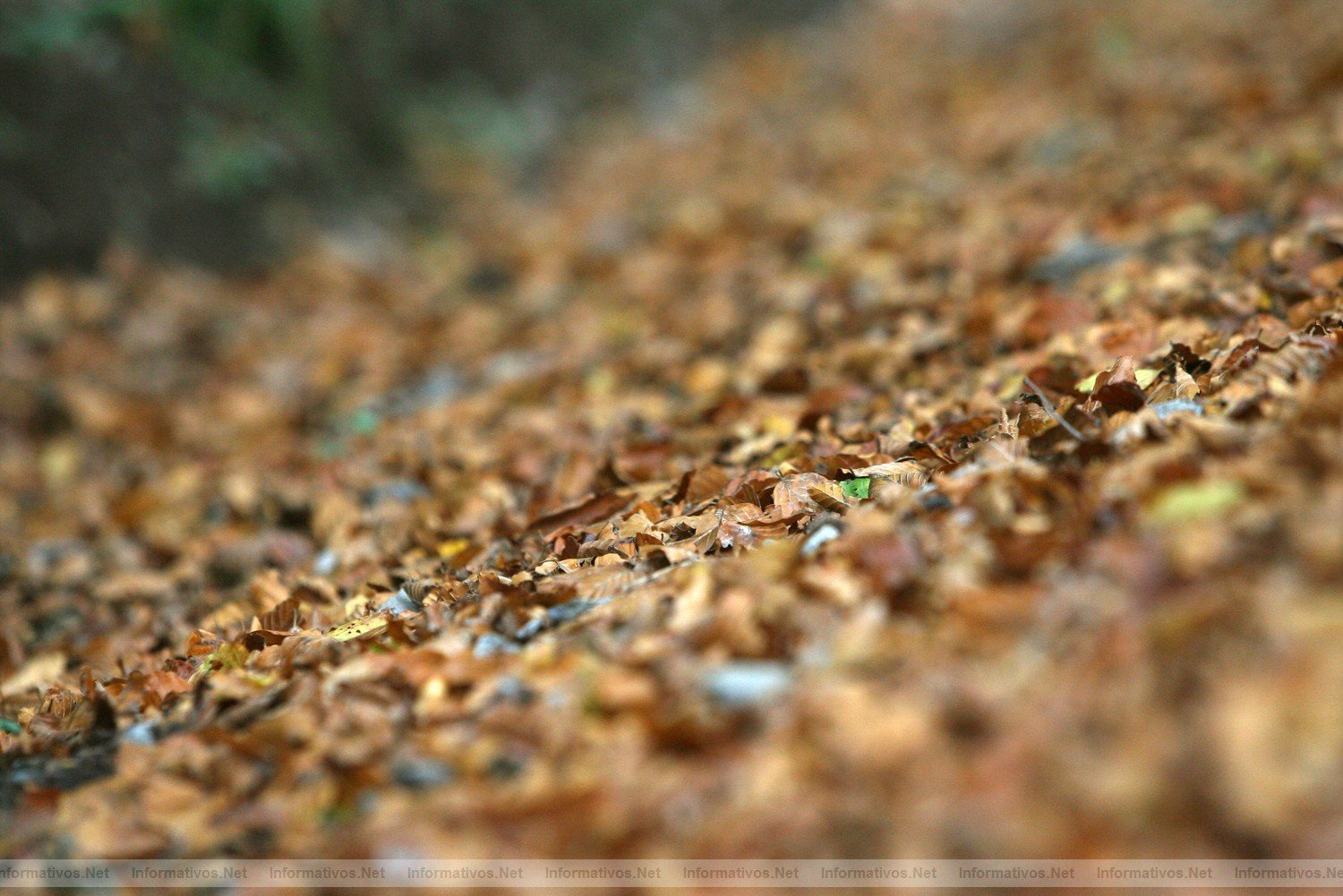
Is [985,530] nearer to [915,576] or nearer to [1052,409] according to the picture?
[915,576]

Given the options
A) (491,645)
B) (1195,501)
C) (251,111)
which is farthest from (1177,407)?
(251,111)

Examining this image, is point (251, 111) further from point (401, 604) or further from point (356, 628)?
point (356, 628)

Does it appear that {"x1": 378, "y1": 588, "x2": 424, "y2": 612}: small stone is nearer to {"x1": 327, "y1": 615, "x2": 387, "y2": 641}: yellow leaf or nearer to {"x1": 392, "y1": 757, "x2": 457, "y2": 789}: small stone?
{"x1": 327, "y1": 615, "x2": 387, "y2": 641}: yellow leaf

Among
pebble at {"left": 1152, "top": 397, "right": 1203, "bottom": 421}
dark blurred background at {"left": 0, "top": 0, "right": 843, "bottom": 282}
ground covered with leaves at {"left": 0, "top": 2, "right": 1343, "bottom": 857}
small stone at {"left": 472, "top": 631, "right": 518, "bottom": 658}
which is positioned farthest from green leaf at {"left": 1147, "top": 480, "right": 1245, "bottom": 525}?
dark blurred background at {"left": 0, "top": 0, "right": 843, "bottom": 282}

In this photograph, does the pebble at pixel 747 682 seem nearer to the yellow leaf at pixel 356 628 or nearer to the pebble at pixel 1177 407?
the yellow leaf at pixel 356 628

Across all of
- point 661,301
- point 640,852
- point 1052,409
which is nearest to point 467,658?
point 640,852

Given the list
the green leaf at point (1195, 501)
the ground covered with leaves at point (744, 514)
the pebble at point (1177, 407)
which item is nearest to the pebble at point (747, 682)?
the ground covered with leaves at point (744, 514)
